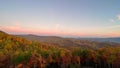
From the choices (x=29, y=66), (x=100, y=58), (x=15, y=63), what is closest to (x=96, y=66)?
(x=100, y=58)

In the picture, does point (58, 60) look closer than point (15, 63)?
No

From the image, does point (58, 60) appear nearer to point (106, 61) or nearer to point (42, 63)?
point (42, 63)

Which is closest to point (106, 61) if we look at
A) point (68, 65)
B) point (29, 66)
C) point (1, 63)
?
point (68, 65)

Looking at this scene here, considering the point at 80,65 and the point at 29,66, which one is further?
the point at 80,65

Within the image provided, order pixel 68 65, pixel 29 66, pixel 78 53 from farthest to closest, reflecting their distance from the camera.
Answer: pixel 78 53, pixel 68 65, pixel 29 66

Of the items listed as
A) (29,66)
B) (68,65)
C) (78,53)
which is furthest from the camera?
(78,53)

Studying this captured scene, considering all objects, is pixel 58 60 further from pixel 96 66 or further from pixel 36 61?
pixel 96 66

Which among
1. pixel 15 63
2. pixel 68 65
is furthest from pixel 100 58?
pixel 15 63

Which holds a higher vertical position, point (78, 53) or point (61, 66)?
point (78, 53)
